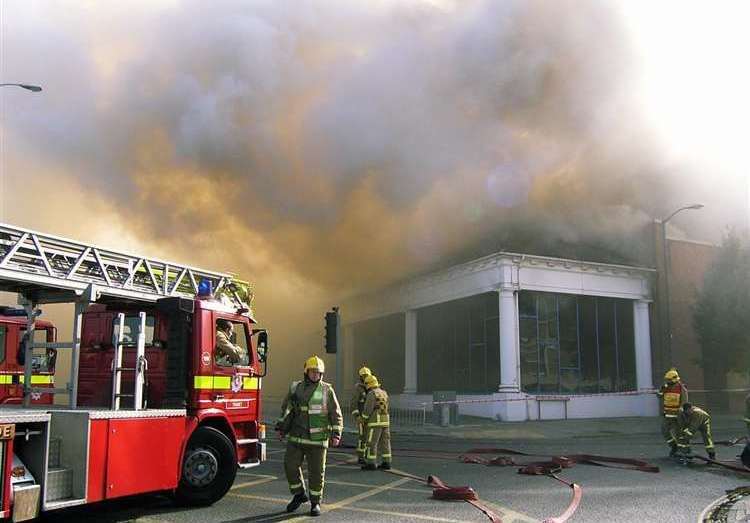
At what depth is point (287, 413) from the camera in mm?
6570

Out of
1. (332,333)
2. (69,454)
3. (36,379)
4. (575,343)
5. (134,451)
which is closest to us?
(69,454)

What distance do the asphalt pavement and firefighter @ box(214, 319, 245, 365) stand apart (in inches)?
58.0

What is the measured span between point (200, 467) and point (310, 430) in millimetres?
1250

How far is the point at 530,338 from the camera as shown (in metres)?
20.3

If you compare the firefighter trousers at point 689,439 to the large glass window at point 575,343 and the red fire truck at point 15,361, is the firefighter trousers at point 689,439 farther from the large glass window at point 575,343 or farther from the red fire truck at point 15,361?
the large glass window at point 575,343

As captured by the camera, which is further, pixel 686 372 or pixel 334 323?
pixel 686 372

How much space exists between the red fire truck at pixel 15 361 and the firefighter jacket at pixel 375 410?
14.5 feet

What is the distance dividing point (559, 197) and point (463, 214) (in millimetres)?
3210

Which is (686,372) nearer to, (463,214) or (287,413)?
(463,214)

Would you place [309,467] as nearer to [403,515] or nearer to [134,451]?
[403,515]

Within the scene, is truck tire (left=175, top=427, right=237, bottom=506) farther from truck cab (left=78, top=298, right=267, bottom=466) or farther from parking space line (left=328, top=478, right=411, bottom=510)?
parking space line (left=328, top=478, right=411, bottom=510)

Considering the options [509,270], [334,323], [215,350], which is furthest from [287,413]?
[509,270]

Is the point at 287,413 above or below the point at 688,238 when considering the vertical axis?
below

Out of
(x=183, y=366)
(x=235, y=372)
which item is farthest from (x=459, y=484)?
(x=183, y=366)
